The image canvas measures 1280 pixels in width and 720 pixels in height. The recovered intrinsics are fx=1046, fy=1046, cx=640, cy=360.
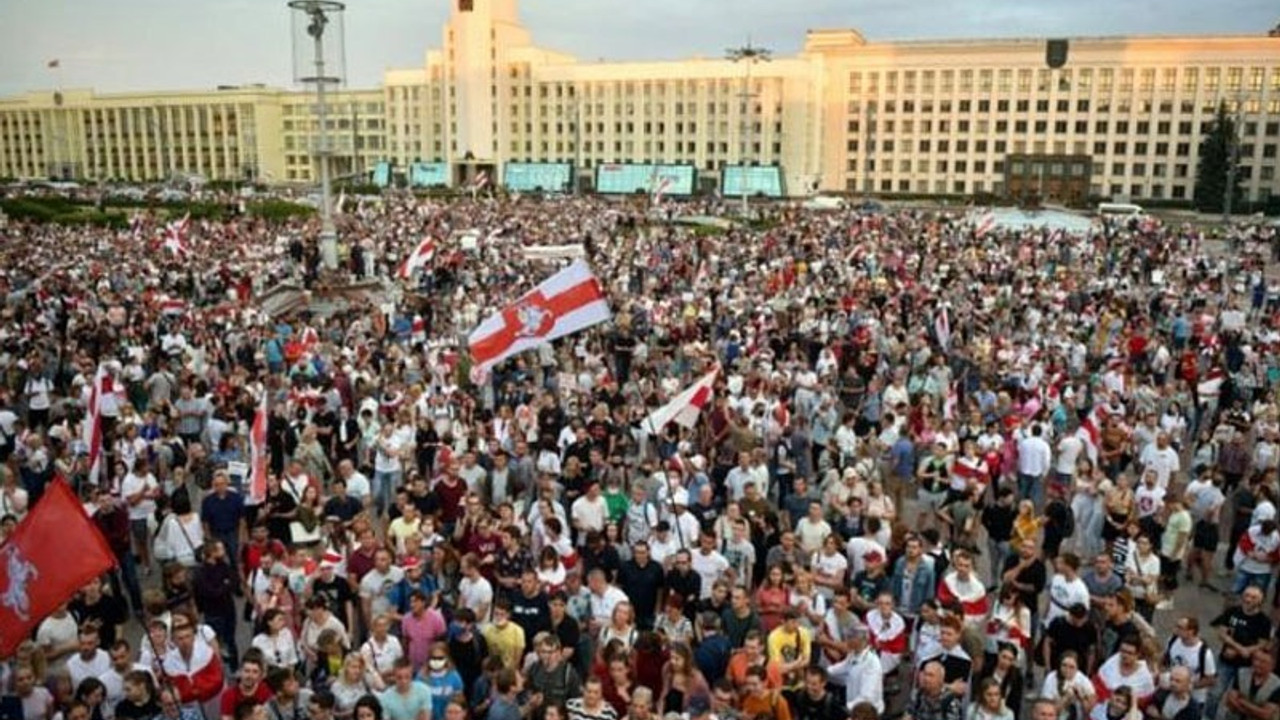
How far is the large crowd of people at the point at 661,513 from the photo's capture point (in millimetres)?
6770

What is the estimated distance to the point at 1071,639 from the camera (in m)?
7.60

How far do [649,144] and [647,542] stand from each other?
108 metres

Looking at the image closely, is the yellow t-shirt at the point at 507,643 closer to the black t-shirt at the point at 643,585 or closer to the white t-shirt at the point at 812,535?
the black t-shirt at the point at 643,585

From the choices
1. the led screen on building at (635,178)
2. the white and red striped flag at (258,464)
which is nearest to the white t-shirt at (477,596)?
the white and red striped flag at (258,464)

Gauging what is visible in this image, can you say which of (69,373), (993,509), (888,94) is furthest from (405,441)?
(888,94)

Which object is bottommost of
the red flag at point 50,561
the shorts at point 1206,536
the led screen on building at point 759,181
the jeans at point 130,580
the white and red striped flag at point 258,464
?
the jeans at point 130,580

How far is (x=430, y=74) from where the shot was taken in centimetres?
11900

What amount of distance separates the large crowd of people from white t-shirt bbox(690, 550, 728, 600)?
0.03 metres

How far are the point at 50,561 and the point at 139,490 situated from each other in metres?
4.43

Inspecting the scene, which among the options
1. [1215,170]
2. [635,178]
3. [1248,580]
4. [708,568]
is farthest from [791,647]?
[1215,170]

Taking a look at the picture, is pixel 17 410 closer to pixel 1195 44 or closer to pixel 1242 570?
pixel 1242 570

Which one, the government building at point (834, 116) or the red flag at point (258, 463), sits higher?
the government building at point (834, 116)

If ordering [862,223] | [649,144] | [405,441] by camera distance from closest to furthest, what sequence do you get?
[405,441] < [862,223] < [649,144]

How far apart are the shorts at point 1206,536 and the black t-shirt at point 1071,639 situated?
3.20m
